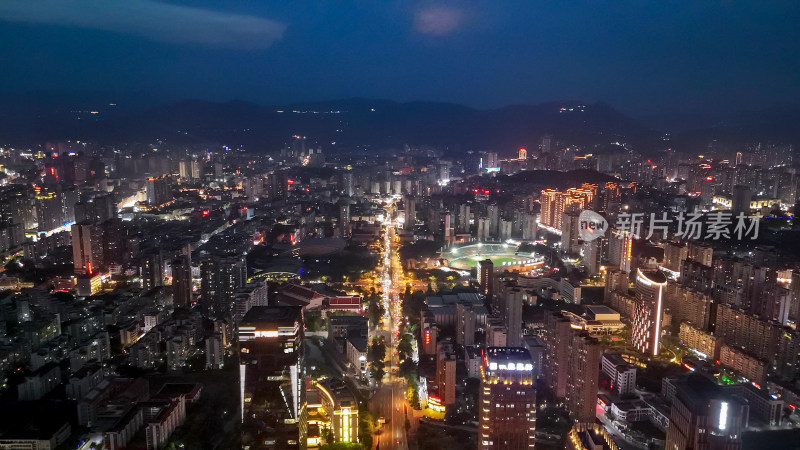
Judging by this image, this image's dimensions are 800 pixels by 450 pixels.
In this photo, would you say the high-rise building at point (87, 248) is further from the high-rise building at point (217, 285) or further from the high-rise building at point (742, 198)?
the high-rise building at point (742, 198)

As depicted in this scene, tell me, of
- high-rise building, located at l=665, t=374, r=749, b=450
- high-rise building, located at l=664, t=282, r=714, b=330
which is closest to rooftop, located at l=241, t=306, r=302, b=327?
high-rise building, located at l=665, t=374, r=749, b=450

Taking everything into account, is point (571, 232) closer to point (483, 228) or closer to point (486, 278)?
point (483, 228)

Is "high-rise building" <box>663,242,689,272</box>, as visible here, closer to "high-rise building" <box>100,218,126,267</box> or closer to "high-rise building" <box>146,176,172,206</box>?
"high-rise building" <box>100,218,126,267</box>

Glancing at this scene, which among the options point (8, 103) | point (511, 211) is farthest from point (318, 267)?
point (8, 103)

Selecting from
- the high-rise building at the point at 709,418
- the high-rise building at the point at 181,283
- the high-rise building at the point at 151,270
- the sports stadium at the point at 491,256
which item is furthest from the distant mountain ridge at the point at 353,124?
the high-rise building at the point at 709,418

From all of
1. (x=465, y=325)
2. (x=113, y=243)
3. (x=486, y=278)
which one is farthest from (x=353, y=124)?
(x=465, y=325)
